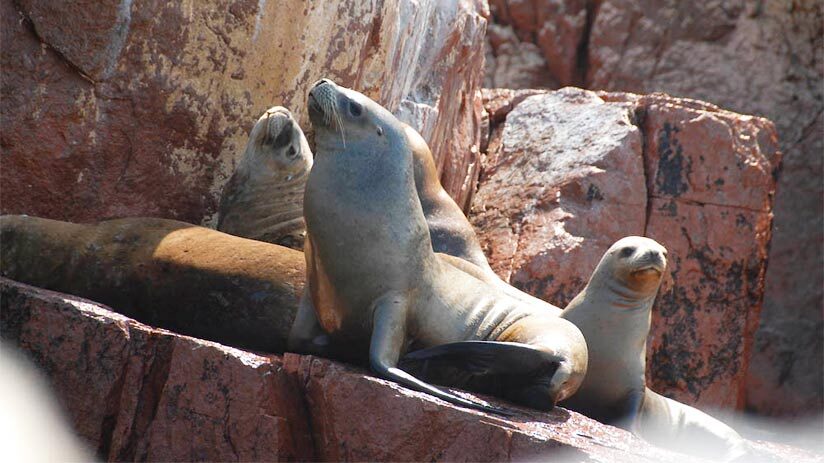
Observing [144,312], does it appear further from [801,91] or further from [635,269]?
[801,91]

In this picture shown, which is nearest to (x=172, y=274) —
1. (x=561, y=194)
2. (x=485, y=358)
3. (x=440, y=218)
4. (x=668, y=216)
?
(x=485, y=358)

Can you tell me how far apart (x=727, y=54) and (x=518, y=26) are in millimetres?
2128

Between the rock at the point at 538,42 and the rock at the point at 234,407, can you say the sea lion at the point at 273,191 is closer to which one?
the rock at the point at 234,407

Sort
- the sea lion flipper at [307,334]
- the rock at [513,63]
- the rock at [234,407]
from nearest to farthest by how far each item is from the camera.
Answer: the rock at [234,407] < the sea lion flipper at [307,334] < the rock at [513,63]

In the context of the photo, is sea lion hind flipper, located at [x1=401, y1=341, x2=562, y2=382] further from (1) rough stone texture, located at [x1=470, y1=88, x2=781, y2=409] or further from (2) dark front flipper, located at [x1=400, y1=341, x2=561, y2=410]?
(1) rough stone texture, located at [x1=470, y1=88, x2=781, y2=409]

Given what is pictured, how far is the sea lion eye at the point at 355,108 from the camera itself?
4.97 metres

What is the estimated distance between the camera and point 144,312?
5516 millimetres

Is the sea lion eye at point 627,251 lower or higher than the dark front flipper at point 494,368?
higher

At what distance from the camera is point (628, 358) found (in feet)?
18.6

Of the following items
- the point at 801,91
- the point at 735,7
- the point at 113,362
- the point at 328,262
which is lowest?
the point at 113,362

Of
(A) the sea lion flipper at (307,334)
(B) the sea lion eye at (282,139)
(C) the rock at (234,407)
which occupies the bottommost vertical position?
(C) the rock at (234,407)

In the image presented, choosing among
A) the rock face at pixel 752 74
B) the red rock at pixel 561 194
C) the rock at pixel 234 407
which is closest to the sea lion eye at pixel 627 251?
the rock at pixel 234 407

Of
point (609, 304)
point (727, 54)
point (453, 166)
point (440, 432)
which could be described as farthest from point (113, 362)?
point (727, 54)

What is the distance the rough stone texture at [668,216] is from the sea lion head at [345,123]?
2.98m
